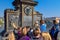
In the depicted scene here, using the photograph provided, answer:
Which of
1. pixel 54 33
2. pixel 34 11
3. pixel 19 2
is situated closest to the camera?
pixel 54 33

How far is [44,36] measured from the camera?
18.9 ft

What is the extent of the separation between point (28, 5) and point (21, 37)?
14.2 meters

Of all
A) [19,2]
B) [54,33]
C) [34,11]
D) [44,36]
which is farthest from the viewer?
[34,11]

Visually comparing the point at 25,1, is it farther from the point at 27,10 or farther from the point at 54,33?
the point at 54,33

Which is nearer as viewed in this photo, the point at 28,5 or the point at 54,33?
the point at 54,33

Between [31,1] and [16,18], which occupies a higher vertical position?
[31,1]

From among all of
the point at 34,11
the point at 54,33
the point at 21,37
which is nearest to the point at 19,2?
the point at 34,11

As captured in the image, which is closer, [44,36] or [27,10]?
[44,36]

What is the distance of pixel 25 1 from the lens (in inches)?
758

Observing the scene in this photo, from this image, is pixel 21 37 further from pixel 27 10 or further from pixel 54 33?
pixel 27 10

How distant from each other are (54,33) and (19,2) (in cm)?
1159

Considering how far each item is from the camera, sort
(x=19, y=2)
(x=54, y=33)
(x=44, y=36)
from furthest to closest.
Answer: (x=19, y=2) < (x=54, y=33) < (x=44, y=36)

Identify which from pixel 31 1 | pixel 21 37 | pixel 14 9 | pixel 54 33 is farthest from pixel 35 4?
pixel 21 37

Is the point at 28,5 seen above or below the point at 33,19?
above
